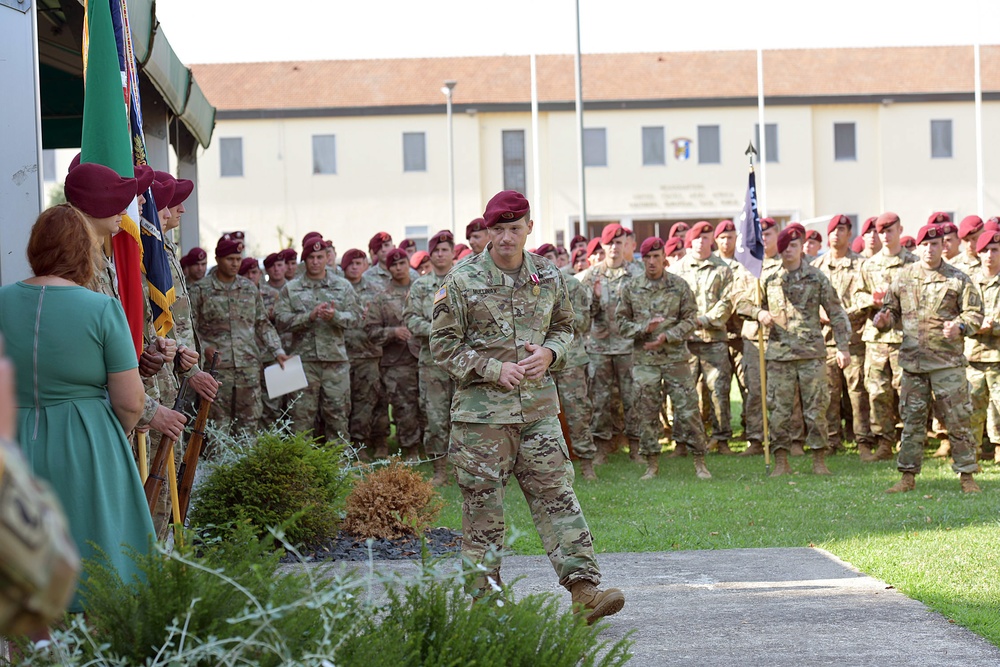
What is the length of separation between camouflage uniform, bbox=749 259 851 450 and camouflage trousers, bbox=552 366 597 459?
1.87 m

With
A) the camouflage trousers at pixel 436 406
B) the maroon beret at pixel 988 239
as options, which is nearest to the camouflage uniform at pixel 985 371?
the maroon beret at pixel 988 239

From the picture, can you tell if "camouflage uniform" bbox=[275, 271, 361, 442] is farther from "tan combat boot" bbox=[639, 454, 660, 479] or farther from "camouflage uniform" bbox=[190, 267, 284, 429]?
"tan combat boot" bbox=[639, 454, 660, 479]

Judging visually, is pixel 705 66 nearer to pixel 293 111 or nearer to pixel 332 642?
pixel 293 111

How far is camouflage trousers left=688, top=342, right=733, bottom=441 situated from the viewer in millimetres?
13914

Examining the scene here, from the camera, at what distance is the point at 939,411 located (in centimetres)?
1014

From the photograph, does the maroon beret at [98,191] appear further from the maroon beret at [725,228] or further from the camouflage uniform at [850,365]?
the maroon beret at [725,228]

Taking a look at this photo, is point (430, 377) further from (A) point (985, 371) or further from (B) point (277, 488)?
(A) point (985, 371)

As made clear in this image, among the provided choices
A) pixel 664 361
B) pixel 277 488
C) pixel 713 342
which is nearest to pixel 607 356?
pixel 713 342

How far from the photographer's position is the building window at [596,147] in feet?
156

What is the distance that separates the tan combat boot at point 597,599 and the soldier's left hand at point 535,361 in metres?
1.05

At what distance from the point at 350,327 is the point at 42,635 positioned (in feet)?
31.9

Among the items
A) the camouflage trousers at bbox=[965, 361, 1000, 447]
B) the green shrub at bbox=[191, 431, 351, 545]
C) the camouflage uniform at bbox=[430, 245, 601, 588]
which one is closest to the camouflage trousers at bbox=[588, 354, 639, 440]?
the camouflage trousers at bbox=[965, 361, 1000, 447]

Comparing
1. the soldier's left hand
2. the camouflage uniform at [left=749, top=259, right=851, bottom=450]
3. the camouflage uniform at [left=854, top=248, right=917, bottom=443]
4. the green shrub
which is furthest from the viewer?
the camouflage uniform at [left=854, top=248, right=917, bottom=443]

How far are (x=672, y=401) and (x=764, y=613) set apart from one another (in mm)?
5853
